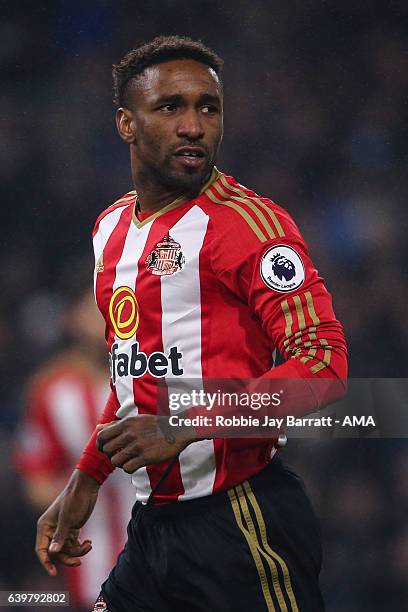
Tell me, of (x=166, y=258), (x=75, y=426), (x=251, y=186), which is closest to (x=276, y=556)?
(x=166, y=258)

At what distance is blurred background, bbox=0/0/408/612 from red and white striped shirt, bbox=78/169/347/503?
1563 millimetres

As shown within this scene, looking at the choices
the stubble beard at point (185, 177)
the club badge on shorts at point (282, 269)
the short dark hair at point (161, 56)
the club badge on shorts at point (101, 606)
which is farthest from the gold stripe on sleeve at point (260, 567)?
the short dark hair at point (161, 56)

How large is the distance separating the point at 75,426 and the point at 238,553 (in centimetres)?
173

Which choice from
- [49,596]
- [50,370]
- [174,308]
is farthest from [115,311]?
[49,596]

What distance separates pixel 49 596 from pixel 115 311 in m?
A: 1.83

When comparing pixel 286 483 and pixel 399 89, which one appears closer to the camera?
pixel 286 483

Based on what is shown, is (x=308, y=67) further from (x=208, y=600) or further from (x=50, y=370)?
(x=208, y=600)

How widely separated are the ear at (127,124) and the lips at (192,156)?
18 cm

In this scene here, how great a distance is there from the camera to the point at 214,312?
1.83 m

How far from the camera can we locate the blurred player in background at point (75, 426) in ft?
11.1

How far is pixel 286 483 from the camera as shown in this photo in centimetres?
188

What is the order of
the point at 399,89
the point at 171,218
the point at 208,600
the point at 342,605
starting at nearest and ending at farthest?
the point at 208,600, the point at 171,218, the point at 342,605, the point at 399,89

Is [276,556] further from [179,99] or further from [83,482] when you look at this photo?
[179,99]

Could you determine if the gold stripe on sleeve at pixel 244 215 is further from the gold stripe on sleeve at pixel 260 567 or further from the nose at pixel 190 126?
the gold stripe on sleeve at pixel 260 567
